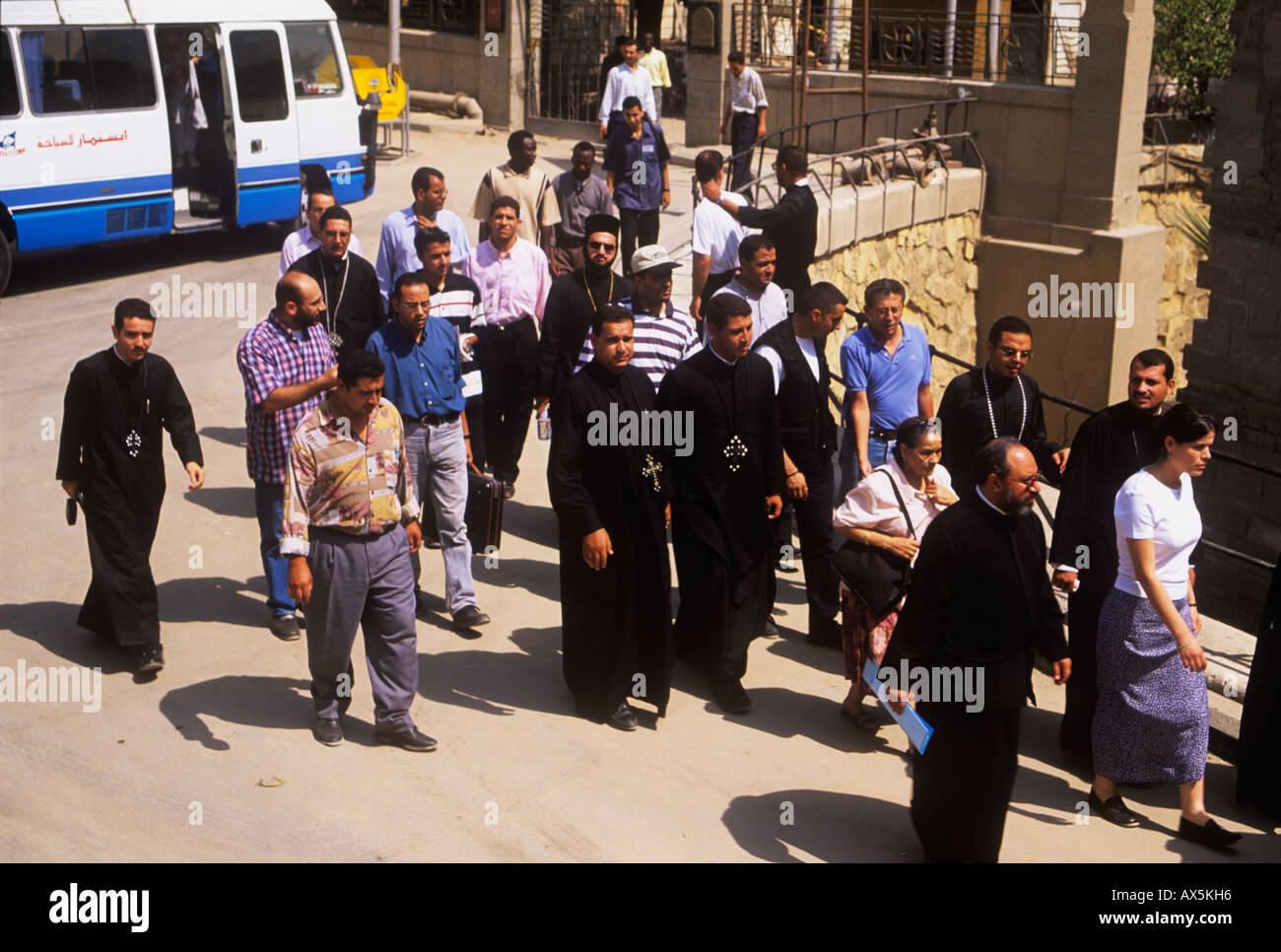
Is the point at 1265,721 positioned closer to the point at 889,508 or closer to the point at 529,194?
the point at 889,508

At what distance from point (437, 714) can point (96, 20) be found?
30.5 ft

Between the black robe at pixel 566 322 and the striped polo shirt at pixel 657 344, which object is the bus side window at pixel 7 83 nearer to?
the black robe at pixel 566 322

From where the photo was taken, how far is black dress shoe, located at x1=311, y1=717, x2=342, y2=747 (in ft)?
19.2

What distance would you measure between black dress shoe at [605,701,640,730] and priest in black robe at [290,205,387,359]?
2.60m

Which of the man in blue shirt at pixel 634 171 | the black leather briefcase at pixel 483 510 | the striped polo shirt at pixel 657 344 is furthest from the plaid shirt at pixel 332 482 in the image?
the man in blue shirt at pixel 634 171

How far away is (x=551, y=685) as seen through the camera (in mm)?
6633

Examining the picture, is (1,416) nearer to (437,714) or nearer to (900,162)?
(437,714)

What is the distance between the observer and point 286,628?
22.7 feet

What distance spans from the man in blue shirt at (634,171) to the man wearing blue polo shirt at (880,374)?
16.7 feet

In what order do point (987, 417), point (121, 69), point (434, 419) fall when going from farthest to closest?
point (121, 69), point (434, 419), point (987, 417)

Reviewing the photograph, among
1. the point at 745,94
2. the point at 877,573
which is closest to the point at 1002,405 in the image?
the point at 877,573

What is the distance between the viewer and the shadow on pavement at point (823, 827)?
5.32 metres

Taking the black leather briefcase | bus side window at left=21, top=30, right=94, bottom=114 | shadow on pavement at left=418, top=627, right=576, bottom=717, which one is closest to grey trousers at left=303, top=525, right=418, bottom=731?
shadow on pavement at left=418, top=627, right=576, bottom=717

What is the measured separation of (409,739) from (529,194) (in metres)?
5.45
